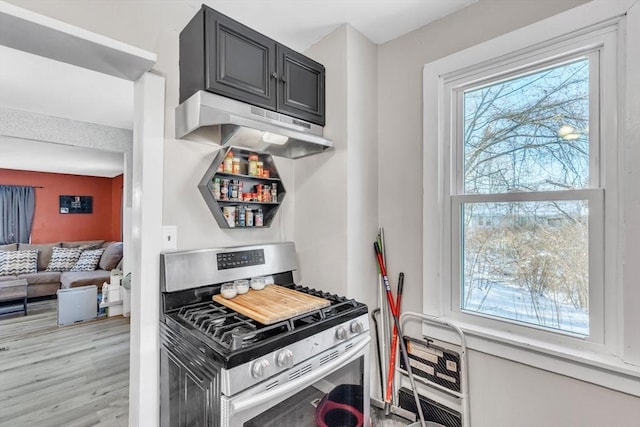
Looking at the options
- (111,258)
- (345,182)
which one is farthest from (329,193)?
(111,258)

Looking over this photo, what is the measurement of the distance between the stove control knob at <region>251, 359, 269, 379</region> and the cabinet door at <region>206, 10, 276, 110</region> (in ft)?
3.85

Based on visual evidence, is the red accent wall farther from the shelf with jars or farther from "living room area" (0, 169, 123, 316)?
the shelf with jars

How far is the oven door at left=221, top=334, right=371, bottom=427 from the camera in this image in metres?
1.00

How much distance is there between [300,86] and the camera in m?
1.76

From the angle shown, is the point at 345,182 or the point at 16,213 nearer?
the point at 345,182

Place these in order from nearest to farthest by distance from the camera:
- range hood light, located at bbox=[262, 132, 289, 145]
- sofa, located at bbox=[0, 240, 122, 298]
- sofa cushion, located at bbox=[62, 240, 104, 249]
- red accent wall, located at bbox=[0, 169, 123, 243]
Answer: range hood light, located at bbox=[262, 132, 289, 145], sofa, located at bbox=[0, 240, 122, 298], sofa cushion, located at bbox=[62, 240, 104, 249], red accent wall, located at bbox=[0, 169, 123, 243]

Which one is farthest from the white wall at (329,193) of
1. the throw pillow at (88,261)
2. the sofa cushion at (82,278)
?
the throw pillow at (88,261)

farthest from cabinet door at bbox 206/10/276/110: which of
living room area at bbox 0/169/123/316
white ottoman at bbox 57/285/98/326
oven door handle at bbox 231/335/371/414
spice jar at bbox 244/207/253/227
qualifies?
white ottoman at bbox 57/285/98/326

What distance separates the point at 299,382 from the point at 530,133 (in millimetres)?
1587

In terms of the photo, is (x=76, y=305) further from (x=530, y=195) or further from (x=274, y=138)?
(x=530, y=195)

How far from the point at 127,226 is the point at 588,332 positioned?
4.55m

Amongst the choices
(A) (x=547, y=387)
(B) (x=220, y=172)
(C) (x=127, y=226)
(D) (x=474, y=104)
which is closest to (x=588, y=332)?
(A) (x=547, y=387)

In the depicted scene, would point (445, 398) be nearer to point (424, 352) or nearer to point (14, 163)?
point (424, 352)

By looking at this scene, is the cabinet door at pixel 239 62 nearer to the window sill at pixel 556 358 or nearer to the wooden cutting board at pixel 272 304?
the wooden cutting board at pixel 272 304
